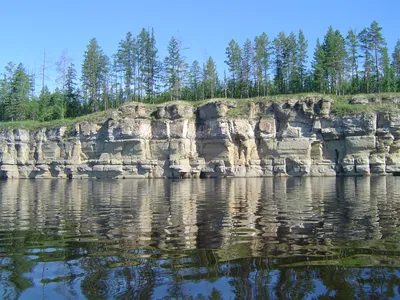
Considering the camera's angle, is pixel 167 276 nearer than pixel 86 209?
Yes

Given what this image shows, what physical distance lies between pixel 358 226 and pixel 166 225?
24.8 ft

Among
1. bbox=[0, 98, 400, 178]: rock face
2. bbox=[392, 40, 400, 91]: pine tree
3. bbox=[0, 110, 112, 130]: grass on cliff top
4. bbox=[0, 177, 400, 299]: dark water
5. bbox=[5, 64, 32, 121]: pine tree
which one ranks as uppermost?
bbox=[392, 40, 400, 91]: pine tree

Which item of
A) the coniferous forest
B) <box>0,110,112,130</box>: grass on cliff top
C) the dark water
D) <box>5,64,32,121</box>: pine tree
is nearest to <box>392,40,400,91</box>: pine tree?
the coniferous forest

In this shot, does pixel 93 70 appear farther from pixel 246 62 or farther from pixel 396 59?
pixel 396 59

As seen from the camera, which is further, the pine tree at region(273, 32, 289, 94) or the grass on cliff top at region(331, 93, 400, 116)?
the pine tree at region(273, 32, 289, 94)

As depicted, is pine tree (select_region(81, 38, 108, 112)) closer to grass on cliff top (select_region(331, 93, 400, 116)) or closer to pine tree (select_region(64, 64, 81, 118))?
pine tree (select_region(64, 64, 81, 118))

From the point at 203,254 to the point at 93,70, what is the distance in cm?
7726

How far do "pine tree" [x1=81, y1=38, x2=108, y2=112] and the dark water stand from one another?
219ft

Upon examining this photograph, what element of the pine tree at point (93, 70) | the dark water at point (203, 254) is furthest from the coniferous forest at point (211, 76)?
the dark water at point (203, 254)

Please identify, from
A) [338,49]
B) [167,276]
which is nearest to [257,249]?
[167,276]

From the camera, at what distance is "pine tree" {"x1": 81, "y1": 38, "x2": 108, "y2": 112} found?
80.9 meters

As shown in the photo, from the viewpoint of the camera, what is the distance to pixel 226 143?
193 feet

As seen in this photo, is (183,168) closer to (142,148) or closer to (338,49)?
(142,148)

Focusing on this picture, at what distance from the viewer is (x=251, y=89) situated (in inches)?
3278
